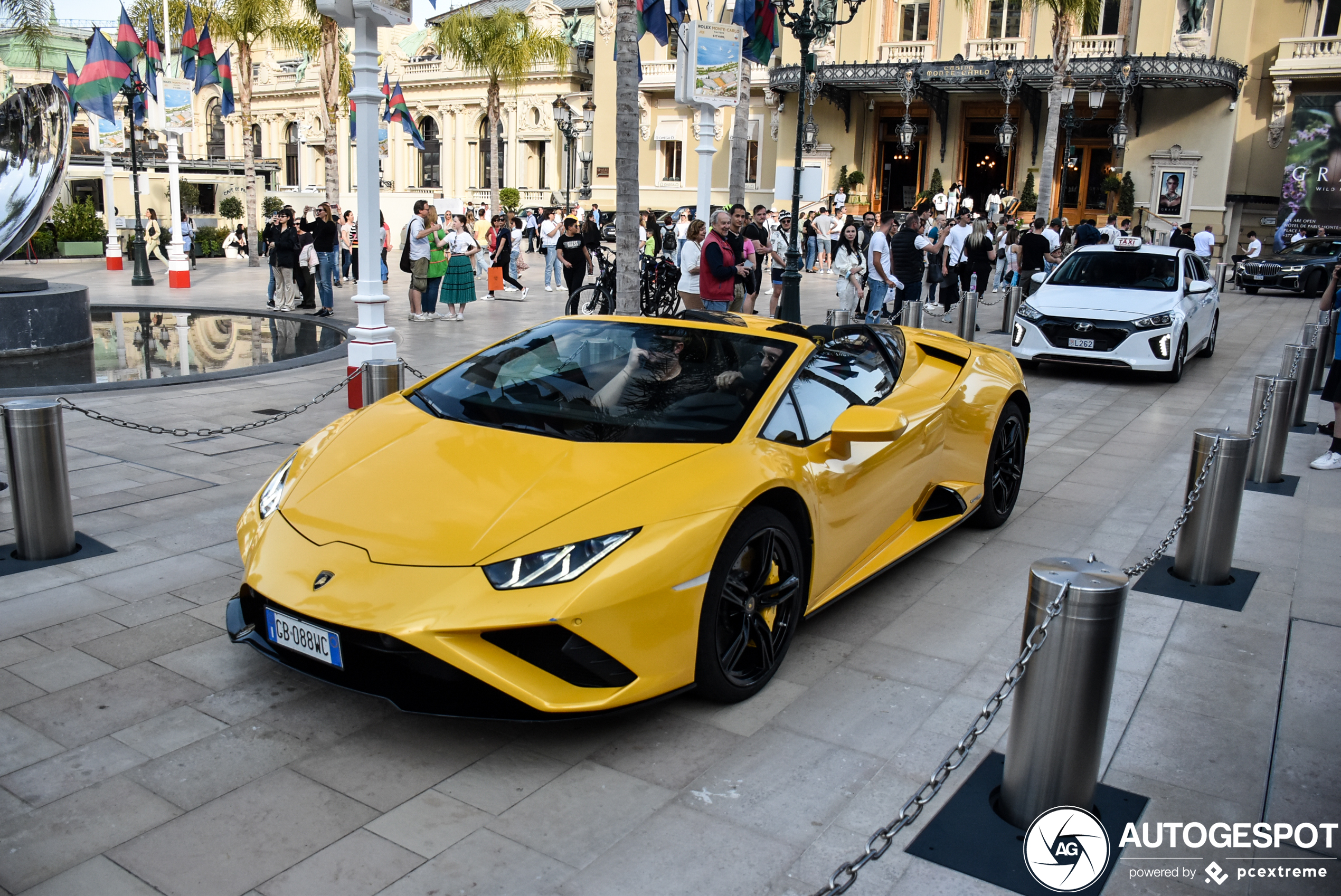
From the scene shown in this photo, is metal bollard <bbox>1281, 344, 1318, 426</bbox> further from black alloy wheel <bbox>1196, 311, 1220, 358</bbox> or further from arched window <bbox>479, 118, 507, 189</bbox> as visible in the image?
arched window <bbox>479, 118, 507, 189</bbox>

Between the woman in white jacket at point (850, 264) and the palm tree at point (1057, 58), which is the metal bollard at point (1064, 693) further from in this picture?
the palm tree at point (1057, 58)

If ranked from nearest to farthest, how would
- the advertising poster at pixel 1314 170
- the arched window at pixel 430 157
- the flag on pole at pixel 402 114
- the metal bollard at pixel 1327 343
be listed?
the metal bollard at pixel 1327 343
the flag on pole at pixel 402 114
the advertising poster at pixel 1314 170
the arched window at pixel 430 157

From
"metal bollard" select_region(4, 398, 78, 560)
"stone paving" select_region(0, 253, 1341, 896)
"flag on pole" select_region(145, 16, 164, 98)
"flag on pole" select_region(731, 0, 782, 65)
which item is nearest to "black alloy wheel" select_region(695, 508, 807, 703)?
"stone paving" select_region(0, 253, 1341, 896)

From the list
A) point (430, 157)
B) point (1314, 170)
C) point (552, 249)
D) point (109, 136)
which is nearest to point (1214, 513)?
point (552, 249)

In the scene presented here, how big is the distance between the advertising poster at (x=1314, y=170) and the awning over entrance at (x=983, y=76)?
8.52 feet

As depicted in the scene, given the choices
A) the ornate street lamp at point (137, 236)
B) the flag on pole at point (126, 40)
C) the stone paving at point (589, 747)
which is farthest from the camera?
the flag on pole at point (126, 40)

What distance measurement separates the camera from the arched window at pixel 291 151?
7306 centimetres

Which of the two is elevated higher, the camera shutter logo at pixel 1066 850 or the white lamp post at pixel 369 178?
the white lamp post at pixel 369 178

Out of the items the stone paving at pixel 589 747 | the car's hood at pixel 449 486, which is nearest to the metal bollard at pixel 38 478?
the stone paving at pixel 589 747

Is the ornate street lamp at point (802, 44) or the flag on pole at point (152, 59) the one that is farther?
the flag on pole at point (152, 59)

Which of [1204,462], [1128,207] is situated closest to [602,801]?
[1204,462]

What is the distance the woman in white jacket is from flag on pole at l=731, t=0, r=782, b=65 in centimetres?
440

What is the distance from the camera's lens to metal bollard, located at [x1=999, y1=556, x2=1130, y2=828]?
304cm

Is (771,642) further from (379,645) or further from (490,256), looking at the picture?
(490,256)
